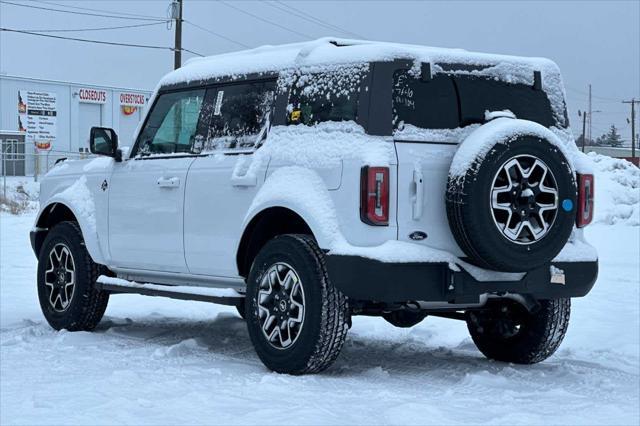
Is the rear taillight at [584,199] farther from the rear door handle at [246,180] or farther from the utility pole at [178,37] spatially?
the utility pole at [178,37]

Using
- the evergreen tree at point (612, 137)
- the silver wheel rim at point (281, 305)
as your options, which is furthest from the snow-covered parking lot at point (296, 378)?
the evergreen tree at point (612, 137)

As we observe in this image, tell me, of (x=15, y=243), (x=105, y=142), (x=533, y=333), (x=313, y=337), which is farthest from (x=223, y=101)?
(x=15, y=243)

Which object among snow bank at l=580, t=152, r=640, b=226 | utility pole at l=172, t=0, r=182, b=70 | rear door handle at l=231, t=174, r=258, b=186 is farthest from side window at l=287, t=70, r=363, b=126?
utility pole at l=172, t=0, r=182, b=70

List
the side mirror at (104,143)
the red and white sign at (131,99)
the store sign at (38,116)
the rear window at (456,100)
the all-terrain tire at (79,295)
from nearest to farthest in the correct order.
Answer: the rear window at (456,100)
the side mirror at (104,143)
the all-terrain tire at (79,295)
the store sign at (38,116)
the red and white sign at (131,99)

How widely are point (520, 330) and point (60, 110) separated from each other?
52459 mm

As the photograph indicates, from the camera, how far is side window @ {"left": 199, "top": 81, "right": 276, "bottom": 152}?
7.10 metres

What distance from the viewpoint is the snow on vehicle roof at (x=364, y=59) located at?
6348mm

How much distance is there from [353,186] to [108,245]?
9.85 ft

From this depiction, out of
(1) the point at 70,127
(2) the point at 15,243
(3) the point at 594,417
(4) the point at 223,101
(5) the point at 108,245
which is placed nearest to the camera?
(3) the point at 594,417

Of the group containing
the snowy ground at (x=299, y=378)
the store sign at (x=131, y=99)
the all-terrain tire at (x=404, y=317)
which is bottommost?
the snowy ground at (x=299, y=378)

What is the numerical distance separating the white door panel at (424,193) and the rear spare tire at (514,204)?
87 millimetres

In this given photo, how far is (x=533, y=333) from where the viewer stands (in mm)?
7180

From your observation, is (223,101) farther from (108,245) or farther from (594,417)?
(594,417)

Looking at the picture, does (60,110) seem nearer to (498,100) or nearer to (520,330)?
(520,330)
